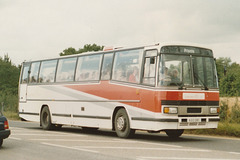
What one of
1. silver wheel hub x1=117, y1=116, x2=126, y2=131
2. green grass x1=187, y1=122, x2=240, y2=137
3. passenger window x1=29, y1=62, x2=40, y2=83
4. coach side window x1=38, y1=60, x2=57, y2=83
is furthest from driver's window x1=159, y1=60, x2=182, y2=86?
passenger window x1=29, y1=62, x2=40, y2=83

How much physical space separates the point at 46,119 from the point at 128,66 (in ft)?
23.5

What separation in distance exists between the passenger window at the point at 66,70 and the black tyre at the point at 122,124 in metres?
4.19

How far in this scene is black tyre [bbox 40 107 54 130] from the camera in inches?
869

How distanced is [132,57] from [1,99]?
124ft

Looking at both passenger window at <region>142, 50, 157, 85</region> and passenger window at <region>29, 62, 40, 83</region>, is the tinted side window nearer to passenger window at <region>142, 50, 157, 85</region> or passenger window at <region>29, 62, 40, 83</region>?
passenger window at <region>29, 62, 40, 83</region>

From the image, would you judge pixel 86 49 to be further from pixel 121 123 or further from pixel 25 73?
pixel 121 123

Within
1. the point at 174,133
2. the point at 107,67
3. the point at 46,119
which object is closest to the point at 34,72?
the point at 46,119

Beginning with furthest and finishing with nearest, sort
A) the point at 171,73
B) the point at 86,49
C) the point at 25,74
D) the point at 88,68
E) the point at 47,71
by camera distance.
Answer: the point at 86,49 → the point at 25,74 → the point at 47,71 → the point at 88,68 → the point at 171,73

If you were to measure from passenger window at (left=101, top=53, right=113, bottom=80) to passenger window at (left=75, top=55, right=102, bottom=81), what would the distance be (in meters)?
0.38

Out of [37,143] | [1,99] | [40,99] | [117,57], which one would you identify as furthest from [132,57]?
[1,99]

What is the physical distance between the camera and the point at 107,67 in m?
18.3

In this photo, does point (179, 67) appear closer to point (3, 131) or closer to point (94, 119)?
point (94, 119)

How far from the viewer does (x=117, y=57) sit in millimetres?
17797

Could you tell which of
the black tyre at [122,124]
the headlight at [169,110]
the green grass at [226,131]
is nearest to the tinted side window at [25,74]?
the black tyre at [122,124]
